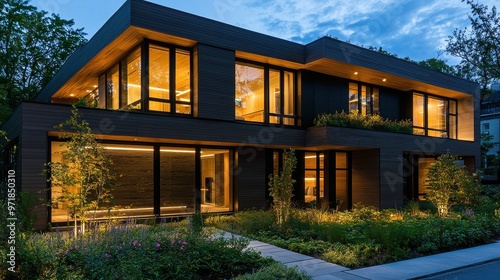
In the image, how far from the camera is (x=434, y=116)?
22.6 meters

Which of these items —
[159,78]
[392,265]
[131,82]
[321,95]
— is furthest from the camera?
A: [321,95]

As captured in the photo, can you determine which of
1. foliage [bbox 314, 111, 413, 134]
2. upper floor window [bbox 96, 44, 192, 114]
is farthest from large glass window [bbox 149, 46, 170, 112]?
foliage [bbox 314, 111, 413, 134]

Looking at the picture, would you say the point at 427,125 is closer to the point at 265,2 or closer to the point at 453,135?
the point at 453,135

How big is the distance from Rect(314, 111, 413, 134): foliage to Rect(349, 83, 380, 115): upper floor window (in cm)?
84

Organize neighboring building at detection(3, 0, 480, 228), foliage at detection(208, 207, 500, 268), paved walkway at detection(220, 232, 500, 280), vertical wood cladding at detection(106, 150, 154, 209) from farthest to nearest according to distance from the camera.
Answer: vertical wood cladding at detection(106, 150, 154, 209), neighboring building at detection(3, 0, 480, 228), foliage at detection(208, 207, 500, 268), paved walkway at detection(220, 232, 500, 280)


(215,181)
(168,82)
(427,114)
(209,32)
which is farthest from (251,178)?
(427,114)

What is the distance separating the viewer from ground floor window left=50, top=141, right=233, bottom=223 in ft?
41.5

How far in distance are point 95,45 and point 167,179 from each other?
6.00 metres

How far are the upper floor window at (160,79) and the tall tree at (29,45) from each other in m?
13.9

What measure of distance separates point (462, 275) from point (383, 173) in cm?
1004

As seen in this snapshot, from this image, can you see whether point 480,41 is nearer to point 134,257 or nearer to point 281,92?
point 281,92

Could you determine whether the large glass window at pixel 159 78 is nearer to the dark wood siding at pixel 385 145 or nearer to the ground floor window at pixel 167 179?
the ground floor window at pixel 167 179

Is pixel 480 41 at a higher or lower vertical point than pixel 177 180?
higher

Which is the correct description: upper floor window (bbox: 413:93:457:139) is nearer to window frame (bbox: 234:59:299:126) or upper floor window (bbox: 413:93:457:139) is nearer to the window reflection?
window frame (bbox: 234:59:299:126)
